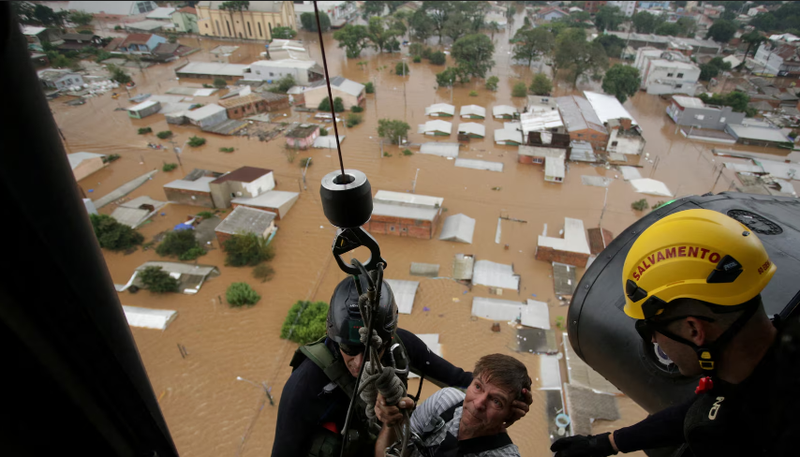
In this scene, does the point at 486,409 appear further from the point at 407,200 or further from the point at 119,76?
the point at 119,76

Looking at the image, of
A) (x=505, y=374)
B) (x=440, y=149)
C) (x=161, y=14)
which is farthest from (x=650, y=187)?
(x=161, y=14)

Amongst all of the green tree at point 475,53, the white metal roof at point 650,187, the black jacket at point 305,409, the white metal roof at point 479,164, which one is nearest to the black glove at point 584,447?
the black jacket at point 305,409

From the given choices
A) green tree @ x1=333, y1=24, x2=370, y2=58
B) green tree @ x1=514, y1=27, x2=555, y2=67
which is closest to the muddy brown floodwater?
green tree @ x1=514, y1=27, x2=555, y2=67

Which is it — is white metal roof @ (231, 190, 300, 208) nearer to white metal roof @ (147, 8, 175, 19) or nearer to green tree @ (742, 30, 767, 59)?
green tree @ (742, 30, 767, 59)

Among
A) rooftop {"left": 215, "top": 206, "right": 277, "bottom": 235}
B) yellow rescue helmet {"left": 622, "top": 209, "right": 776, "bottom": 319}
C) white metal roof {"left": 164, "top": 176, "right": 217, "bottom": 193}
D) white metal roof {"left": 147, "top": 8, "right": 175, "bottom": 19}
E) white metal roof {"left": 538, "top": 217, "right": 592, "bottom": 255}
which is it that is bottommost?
white metal roof {"left": 538, "top": 217, "right": 592, "bottom": 255}

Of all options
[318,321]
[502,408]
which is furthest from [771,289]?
[318,321]

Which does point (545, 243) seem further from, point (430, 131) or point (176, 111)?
point (176, 111)
